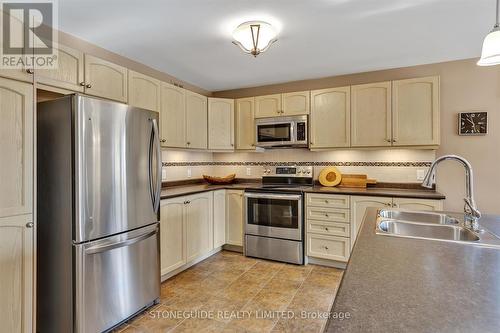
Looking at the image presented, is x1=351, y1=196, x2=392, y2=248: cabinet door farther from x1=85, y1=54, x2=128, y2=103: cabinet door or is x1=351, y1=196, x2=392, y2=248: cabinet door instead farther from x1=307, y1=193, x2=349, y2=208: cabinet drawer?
x1=85, y1=54, x2=128, y2=103: cabinet door

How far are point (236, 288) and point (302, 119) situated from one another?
2.13m

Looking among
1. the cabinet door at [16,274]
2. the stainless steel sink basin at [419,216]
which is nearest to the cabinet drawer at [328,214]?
the stainless steel sink basin at [419,216]

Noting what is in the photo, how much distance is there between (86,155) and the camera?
182 cm

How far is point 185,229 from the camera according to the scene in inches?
118

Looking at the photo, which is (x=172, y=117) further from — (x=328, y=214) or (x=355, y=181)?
(x=355, y=181)

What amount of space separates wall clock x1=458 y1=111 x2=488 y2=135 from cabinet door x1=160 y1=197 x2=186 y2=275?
3.11 meters

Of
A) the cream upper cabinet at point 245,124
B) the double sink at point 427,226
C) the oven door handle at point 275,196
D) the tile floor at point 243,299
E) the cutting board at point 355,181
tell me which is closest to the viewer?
the double sink at point 427,226

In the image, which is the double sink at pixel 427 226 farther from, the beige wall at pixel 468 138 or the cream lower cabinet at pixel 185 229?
the cream lower cabinet at pixel 185 229

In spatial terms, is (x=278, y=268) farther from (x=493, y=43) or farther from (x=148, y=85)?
(x=493, y=43)

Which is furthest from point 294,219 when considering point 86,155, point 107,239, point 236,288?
point 86,155

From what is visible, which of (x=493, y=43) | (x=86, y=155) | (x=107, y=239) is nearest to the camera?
(x=493, y=43)

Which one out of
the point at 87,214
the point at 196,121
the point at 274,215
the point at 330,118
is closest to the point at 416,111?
the point at 330,118

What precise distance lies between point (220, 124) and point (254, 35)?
1774mm

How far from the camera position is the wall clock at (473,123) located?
9.65 ft
